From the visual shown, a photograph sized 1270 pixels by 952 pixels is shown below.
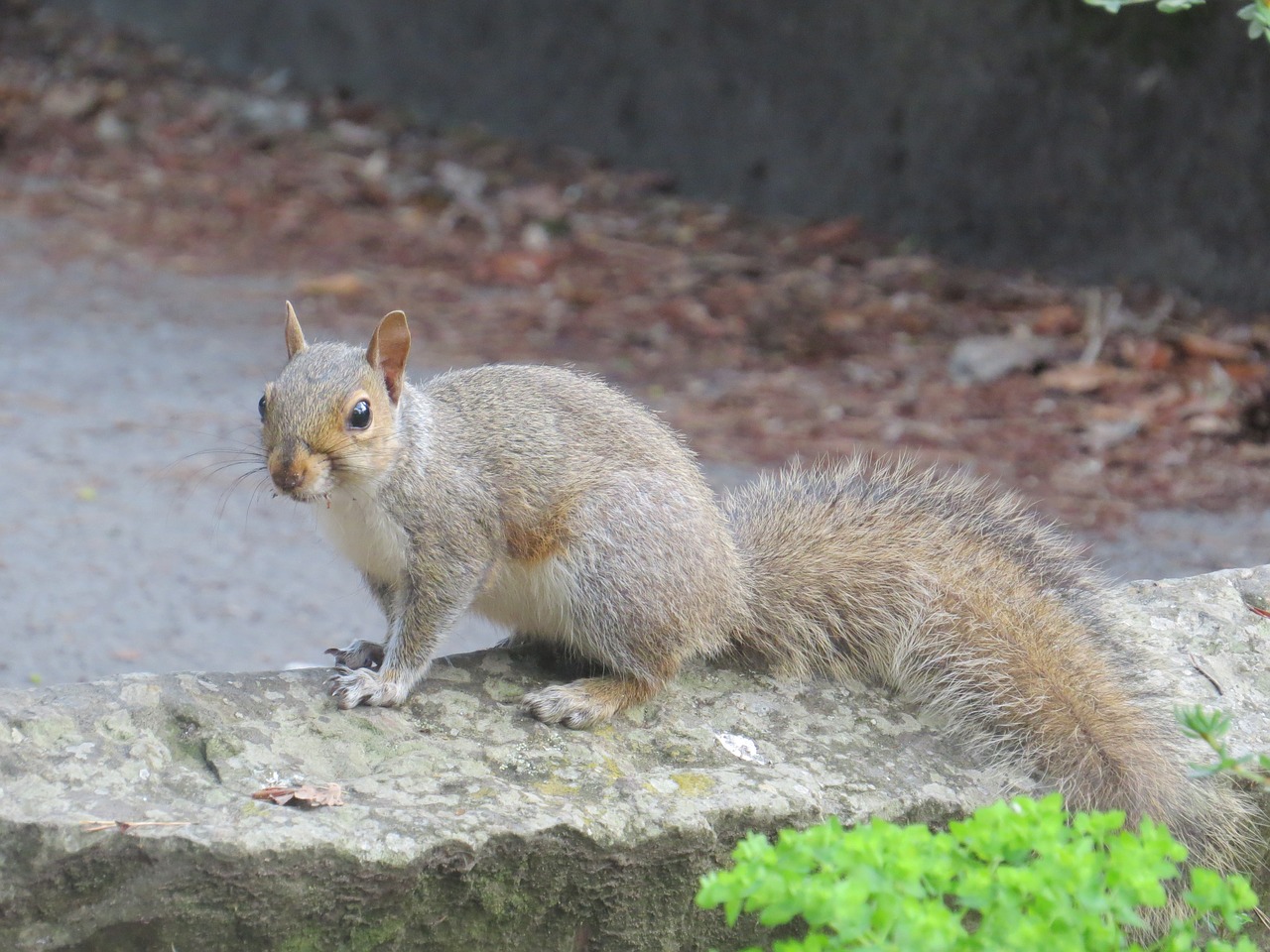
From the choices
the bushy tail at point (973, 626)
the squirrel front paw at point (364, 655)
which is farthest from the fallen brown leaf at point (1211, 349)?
the squirrel front paw at point (364, 655)

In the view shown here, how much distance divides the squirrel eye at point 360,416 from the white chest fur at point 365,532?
5.1 inches

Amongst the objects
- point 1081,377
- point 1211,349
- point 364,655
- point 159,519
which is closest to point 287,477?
point 364,655

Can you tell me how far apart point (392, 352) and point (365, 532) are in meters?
0.30

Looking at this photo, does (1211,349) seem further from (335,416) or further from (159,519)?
(335,416)

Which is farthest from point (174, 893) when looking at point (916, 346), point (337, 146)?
point (337, 146)

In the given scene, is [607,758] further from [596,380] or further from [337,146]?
[337,146]

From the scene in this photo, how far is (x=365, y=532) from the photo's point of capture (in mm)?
2500

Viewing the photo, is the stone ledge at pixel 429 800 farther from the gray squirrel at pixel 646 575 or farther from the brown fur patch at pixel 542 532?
the brown fur patch at pixel 542 532

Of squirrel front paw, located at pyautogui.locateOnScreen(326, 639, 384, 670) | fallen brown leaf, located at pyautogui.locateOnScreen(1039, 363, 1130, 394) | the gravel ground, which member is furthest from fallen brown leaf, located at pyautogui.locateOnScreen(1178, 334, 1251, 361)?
squirrel front paw, located at pyautogui.locateOnScreen(326, 639, 384, 670)

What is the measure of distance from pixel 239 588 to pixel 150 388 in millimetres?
1762

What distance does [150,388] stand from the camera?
19.4 ft

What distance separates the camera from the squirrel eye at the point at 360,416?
2367 mm

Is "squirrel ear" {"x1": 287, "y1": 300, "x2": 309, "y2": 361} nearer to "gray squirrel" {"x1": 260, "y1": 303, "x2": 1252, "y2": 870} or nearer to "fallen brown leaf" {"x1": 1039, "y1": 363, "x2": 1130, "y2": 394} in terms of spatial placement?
"gray squirrel" {"x1": 260, "y1": 303, "x2": 1252, "y2": 870}

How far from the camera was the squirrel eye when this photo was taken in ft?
7.77
